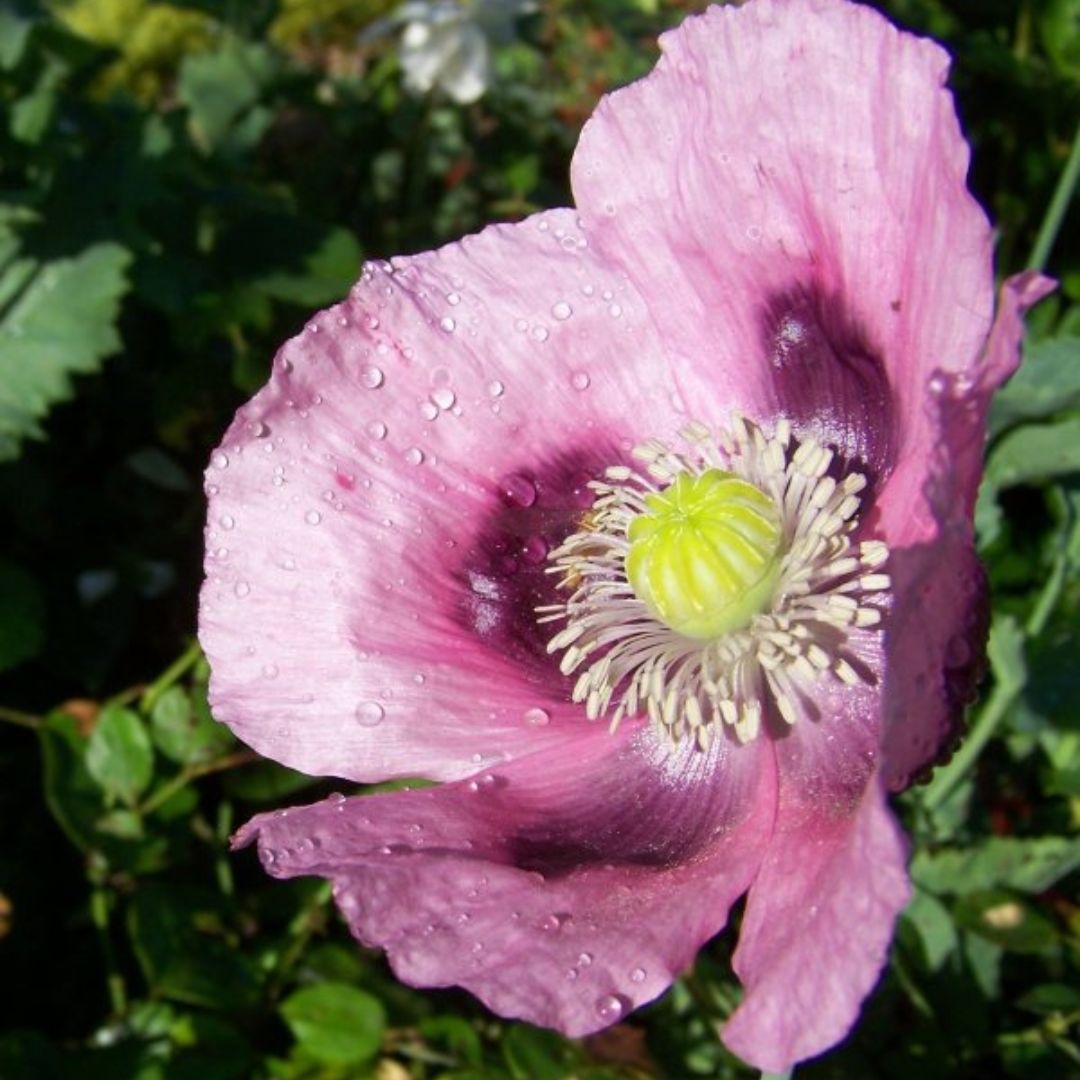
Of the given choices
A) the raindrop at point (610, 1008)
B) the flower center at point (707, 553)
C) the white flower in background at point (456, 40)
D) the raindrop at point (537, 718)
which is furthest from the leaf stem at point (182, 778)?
the white flower in background at point (456, 40)

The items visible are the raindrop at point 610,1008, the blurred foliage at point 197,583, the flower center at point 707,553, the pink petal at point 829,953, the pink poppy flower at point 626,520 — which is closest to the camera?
the pink petal at point 829,953

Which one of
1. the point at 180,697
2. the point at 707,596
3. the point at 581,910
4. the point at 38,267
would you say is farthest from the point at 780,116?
the point at 38,267

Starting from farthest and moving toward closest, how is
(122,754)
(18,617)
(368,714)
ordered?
(18,617) → (122,754) → (368,714)

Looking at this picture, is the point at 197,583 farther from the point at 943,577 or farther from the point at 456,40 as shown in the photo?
the point at 943,577

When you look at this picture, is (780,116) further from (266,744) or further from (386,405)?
(266,744)

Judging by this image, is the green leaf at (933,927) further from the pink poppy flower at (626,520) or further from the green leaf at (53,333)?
the green leaf at (53,333)

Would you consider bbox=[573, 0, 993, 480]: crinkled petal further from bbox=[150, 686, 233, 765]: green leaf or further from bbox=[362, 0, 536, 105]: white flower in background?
bbox=[362, 0, 536, 105]: white flower in background

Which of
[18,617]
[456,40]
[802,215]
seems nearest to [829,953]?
[802,215]
